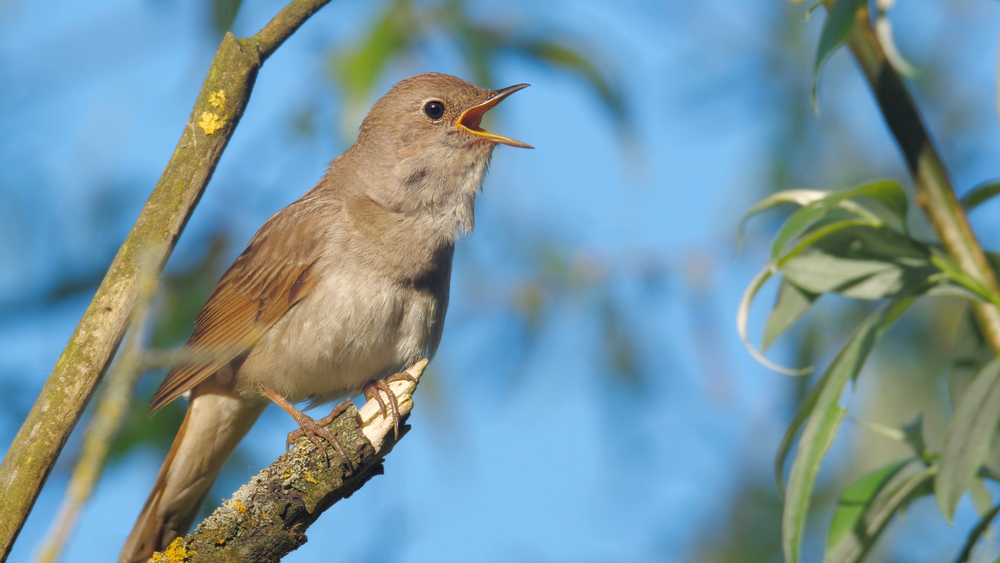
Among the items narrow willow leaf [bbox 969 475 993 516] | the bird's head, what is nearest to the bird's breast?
the bird's head

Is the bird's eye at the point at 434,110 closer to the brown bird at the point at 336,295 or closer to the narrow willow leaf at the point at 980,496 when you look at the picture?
the brown bird at the point at 336,295

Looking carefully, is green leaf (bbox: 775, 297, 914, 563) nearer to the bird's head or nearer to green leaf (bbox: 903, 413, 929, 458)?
green leaf (bbox: 903, 413, 929, 458)

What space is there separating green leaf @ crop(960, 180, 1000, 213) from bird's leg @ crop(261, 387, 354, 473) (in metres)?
1.65

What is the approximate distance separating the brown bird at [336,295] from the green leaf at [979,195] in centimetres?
189

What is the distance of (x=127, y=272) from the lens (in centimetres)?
172

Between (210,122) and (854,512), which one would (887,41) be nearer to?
(854,512)

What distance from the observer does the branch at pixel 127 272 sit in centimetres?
163

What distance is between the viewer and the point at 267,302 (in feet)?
11.1

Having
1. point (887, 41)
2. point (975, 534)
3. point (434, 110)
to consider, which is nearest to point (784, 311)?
point (975, 534)

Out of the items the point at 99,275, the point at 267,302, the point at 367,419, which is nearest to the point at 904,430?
the point at 367,419

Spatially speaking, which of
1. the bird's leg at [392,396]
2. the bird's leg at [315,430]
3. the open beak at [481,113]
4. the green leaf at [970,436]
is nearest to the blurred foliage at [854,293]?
the green leaf at [970,436]

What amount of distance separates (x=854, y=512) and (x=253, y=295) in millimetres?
2334

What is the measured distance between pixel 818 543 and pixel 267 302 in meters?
3.24

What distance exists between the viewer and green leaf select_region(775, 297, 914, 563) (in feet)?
6.54
